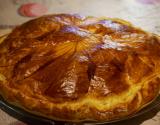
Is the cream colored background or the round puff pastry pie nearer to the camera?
the round puff pastry pie

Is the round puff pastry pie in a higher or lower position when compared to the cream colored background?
higher

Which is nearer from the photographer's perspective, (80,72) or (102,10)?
(80,72)

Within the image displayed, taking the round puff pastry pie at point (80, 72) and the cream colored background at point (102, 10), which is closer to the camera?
the round puff pastry pie at point (80, 72)

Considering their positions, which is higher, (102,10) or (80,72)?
(80,72)

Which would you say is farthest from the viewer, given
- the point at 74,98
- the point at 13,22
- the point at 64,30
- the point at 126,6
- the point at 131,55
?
the point at 126,6

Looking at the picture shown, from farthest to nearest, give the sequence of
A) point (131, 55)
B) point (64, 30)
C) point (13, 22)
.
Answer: point (13, 22), point (64, 30), point (131, 55)

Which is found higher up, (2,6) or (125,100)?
(125,100)

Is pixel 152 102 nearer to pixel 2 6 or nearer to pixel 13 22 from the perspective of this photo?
pixel 13 22

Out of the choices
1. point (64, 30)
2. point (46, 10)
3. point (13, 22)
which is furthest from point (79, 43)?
point (46, 10)
